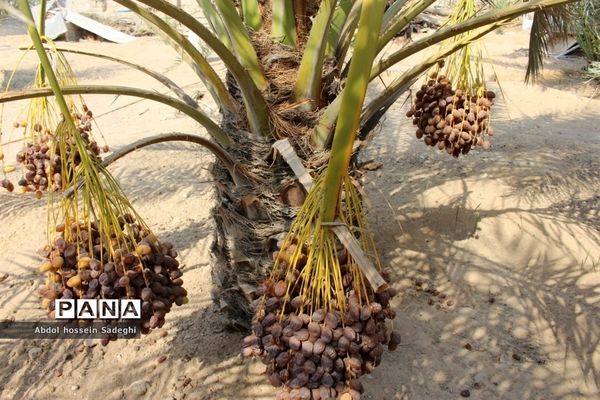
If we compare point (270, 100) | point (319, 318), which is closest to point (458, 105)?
point (270, 100)

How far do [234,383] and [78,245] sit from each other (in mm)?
1163

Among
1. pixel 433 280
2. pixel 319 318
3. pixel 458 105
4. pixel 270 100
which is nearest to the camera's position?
pixel 319 318

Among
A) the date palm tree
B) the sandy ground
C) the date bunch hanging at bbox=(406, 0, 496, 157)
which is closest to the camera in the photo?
the date palm tree

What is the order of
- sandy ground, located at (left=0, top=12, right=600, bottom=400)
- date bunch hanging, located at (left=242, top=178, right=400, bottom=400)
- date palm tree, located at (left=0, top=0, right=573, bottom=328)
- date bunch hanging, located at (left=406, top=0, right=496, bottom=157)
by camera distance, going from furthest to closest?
date bunch hanging, located at (left=406, top=0, right=496, bottom=157)
sandy ground, located at (left=0, top=12, right=600, bottom=400)
date palm tree, located at (left=0, top=0, right=573, bottom=328)
date bunch hanging, located at (left=242, top=178, right=400, bottom=400)

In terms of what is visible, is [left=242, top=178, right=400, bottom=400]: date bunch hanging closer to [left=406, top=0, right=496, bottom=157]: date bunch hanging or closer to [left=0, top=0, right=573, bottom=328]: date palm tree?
[left=0, top=0, right=573, bottom=328]: date palm tree

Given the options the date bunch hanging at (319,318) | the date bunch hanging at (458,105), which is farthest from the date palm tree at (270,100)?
the date bunch hanging at (458,105)

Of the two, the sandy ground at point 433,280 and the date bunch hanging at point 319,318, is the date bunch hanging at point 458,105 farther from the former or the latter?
the date bunch hanging at point 319,318

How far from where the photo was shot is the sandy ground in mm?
2422

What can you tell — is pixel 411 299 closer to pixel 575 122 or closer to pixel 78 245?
pixel 78 245

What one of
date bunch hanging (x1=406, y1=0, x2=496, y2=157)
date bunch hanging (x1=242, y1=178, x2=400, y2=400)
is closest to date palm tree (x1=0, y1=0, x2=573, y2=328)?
date bunch hanging (x1=242, y1=178, x2=400, y2=400)

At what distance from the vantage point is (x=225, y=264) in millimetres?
2389

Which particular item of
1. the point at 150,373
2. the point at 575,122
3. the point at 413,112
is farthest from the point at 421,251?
the point at 575,122

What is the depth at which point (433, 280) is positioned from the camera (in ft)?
10.2

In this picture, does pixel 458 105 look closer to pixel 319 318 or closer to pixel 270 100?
pixel 270 100
